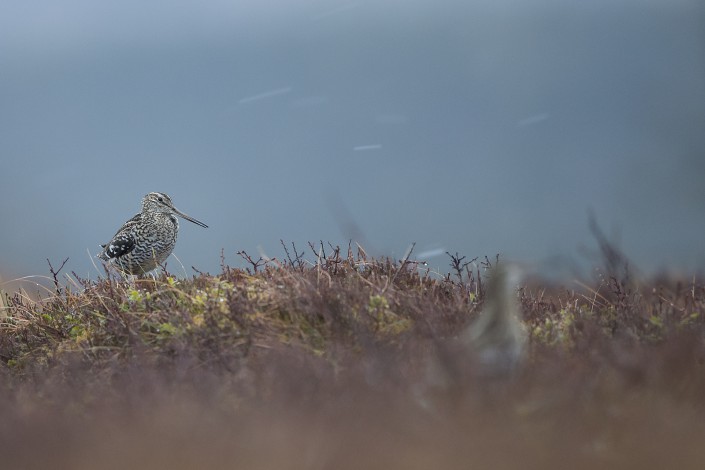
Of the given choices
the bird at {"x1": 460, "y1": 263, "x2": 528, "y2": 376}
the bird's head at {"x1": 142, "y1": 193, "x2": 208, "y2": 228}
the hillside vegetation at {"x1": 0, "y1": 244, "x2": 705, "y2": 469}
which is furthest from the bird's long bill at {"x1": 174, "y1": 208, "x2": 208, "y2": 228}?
the bird at {"x1": 460, "y1": 263, "x2": 528, "y2": 376}

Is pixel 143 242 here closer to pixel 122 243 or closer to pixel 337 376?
pixel 122 243

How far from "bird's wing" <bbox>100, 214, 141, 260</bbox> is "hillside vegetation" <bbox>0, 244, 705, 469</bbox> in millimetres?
1737

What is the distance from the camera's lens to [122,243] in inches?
438

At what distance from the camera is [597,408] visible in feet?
12.7

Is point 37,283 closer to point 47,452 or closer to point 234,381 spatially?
point 234,381

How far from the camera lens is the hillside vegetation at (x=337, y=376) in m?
3.14

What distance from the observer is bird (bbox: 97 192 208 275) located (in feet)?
36.0

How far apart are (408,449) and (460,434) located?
11.7 inches

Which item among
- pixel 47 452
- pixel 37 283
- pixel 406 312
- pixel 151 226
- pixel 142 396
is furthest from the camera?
pixel 151 226

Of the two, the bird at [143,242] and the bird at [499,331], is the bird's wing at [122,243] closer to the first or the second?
the bird at [143,242]

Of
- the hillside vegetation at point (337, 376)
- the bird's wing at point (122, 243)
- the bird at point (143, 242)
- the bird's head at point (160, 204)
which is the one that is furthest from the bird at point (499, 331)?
the bird's head at point (160, 204)

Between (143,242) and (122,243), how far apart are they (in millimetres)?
402

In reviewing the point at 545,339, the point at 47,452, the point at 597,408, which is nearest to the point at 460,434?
the point at 597,408

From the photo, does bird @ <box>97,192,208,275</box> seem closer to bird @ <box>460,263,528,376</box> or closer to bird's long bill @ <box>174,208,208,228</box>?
bird's long bill @ <box>174,208,208,228</box>
